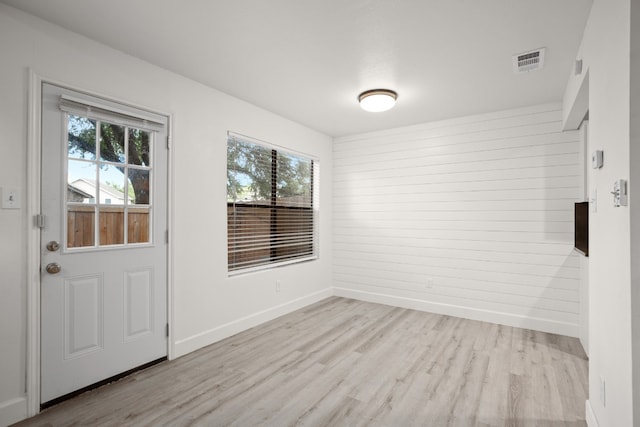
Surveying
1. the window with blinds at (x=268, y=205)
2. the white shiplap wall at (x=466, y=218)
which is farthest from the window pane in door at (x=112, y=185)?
the white shiplap wall at (x=466, y=218)

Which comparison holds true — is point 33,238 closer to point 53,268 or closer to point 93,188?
point 53,268

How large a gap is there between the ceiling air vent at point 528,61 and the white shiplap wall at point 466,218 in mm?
1193

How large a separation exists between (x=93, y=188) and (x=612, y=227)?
3.31 metres

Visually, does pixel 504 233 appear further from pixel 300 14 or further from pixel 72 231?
pixel 72 231

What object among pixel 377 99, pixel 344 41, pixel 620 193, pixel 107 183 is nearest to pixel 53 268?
pixel 107 183

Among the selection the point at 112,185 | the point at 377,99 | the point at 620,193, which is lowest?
the point at 620,193

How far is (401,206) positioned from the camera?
4.77 meters

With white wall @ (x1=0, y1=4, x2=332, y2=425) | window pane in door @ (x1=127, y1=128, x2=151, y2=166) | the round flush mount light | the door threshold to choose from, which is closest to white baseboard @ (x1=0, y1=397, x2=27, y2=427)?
white wall @ (x1=0, y1=4, x2=332, y2=425)

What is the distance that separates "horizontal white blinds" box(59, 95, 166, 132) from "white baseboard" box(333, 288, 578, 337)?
3.70m

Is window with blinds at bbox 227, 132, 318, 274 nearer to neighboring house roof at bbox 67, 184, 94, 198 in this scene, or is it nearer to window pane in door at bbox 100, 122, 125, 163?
window pane in door at bbox 100, 122, 125, 163

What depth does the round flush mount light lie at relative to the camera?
3404 millimetres

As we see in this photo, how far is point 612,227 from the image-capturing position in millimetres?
1544

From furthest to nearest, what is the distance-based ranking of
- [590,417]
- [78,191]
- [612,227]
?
1. [78,191]
2. [590,417]
3. [612,227]

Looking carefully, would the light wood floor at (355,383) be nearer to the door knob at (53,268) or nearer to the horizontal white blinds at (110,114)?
the door knob at (53,268)
